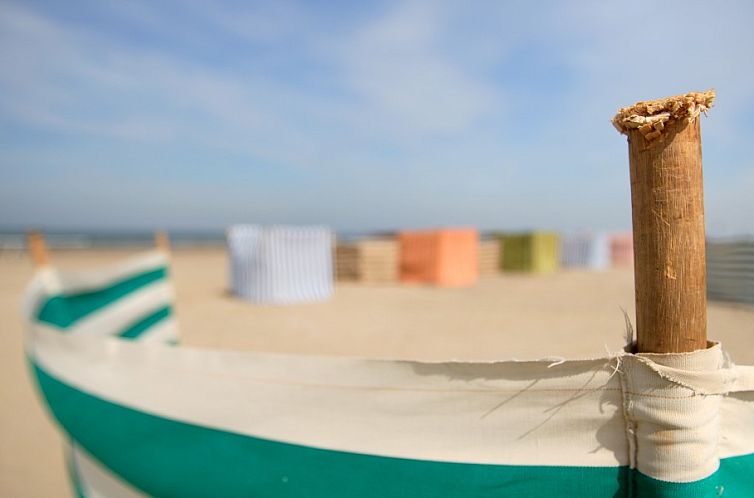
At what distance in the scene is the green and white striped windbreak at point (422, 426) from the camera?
3.34 ft

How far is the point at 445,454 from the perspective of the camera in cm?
119

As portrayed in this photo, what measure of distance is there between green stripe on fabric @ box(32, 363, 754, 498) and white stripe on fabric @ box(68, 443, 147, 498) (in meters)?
0.06

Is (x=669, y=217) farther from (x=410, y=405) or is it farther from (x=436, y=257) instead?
(x=436, y=257)

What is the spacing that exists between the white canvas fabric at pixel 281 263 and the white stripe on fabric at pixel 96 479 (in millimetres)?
6650

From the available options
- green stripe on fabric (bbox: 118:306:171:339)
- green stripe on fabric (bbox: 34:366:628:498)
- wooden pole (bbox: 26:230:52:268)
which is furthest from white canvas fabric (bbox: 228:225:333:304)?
green stripe on fabric (bbox: 34:366:628:498)

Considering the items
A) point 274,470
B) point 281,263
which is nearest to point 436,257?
point 281,263

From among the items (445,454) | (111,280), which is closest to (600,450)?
(445,454)

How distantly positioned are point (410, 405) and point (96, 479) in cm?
161

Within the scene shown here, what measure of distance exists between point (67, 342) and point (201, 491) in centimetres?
109

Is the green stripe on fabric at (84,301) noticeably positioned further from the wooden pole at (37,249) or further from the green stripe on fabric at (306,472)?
the green stripe on fabric at (306,472)

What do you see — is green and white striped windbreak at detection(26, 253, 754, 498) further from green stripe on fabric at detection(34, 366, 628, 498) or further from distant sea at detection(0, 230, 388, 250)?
distant sea at detection(0, 230, 388, 250)

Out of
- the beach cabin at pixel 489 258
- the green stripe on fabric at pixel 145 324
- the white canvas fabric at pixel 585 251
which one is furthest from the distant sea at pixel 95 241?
the green stripe on fabric at pixel 145 324

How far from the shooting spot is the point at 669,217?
0.97 m

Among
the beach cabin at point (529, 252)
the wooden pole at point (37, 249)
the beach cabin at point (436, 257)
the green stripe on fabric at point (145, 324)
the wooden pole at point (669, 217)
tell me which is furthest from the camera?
the beach cabin at point (529, 252)
